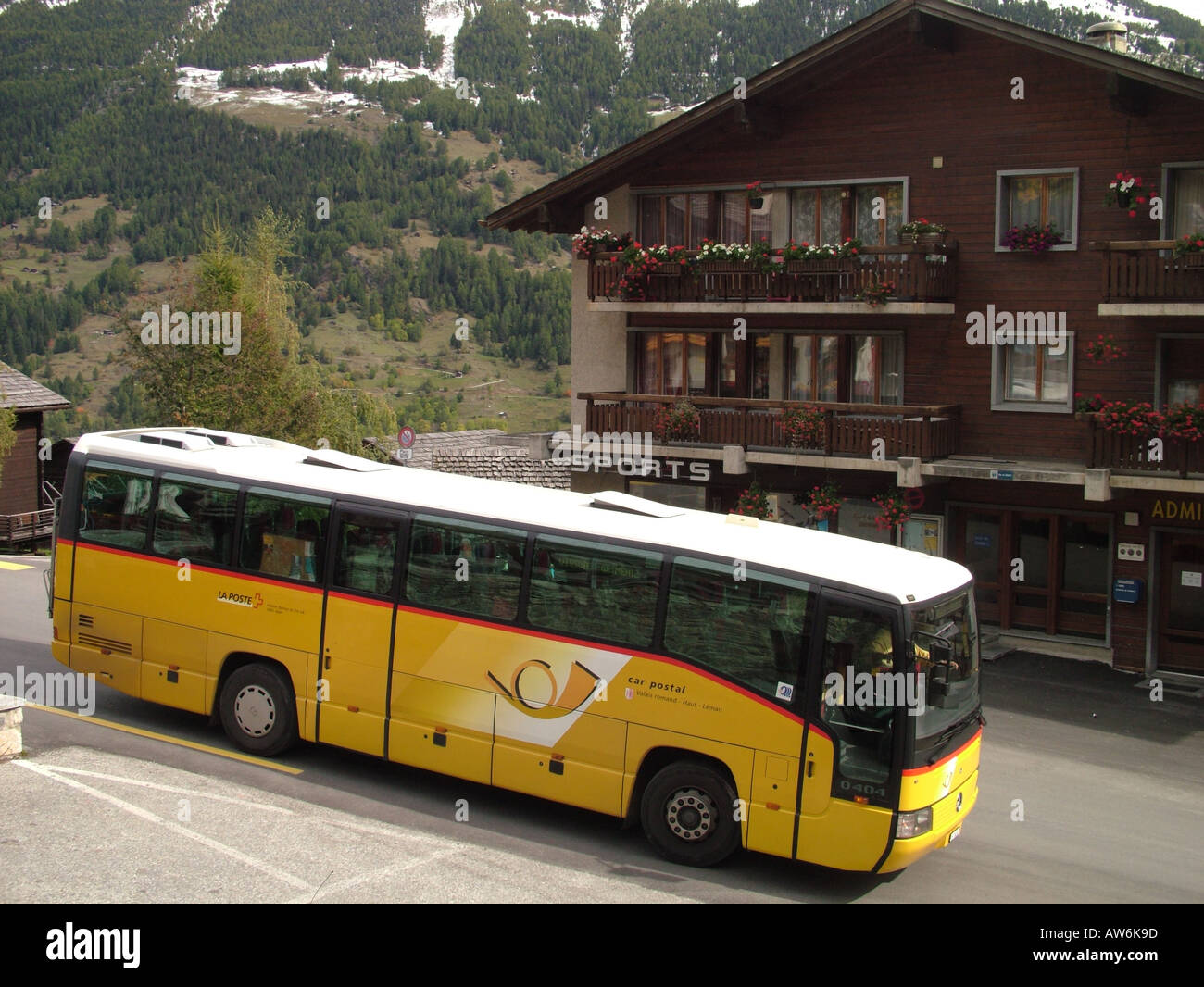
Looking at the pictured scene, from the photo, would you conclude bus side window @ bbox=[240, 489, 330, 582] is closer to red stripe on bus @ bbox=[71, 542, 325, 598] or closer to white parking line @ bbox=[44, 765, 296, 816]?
red stripe on bus @ bbox=[71, 542, 325, 598]

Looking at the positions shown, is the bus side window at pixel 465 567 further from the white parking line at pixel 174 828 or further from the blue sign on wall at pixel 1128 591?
the blue sign on wall at pixel 1128 591

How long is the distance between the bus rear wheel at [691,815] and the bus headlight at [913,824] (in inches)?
59.1

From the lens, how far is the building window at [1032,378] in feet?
76.2

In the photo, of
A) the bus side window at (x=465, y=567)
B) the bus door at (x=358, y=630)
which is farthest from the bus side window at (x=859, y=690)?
the bus door at (x=358, y=630)

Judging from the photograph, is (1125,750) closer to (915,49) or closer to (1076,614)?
(1076,614)

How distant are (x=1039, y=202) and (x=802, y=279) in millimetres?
4359

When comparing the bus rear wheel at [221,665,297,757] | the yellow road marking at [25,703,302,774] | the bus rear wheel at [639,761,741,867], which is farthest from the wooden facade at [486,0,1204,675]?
the yellow road marking at [25,703,302,774]

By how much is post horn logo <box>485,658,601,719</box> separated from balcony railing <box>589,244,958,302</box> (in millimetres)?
13368

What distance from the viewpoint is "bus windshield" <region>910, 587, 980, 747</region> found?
11078mm

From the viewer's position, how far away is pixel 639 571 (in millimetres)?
12250

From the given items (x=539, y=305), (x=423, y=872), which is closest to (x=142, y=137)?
(x=539, y=305)

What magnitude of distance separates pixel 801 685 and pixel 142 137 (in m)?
194

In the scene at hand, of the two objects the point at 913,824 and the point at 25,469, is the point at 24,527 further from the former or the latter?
the point at 913,824

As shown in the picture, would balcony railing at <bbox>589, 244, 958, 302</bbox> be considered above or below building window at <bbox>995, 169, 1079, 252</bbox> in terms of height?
below
